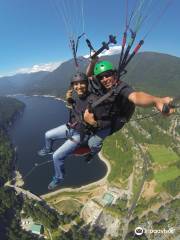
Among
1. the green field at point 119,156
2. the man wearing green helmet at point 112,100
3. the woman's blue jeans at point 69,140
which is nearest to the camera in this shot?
the man wearing green helmet at point 112,100

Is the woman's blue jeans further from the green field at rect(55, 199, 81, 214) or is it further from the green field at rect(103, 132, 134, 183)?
the green field at rect(103, 132, 134, 183)

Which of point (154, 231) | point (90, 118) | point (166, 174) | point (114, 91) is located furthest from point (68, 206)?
point (114, 91)

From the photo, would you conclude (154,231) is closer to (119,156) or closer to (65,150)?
(119,156)

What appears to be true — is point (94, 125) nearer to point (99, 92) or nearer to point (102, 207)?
point (99, 92)

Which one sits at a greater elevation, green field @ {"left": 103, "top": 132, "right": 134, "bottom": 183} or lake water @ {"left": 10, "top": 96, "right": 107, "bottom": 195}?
green field @ {"left": 103, "top": 132, "right": 134, "bottom": 183}

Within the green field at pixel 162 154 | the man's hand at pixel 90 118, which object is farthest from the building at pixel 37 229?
the man's hand at pixel 90 118

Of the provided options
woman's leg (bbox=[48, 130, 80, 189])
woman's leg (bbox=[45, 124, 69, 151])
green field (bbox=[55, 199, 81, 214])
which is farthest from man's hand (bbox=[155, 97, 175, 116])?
green field (bbox=[55, 199, 81, 214])

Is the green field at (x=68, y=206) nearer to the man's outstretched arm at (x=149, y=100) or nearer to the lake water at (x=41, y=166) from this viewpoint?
the lake water at (x=41, y=166)
